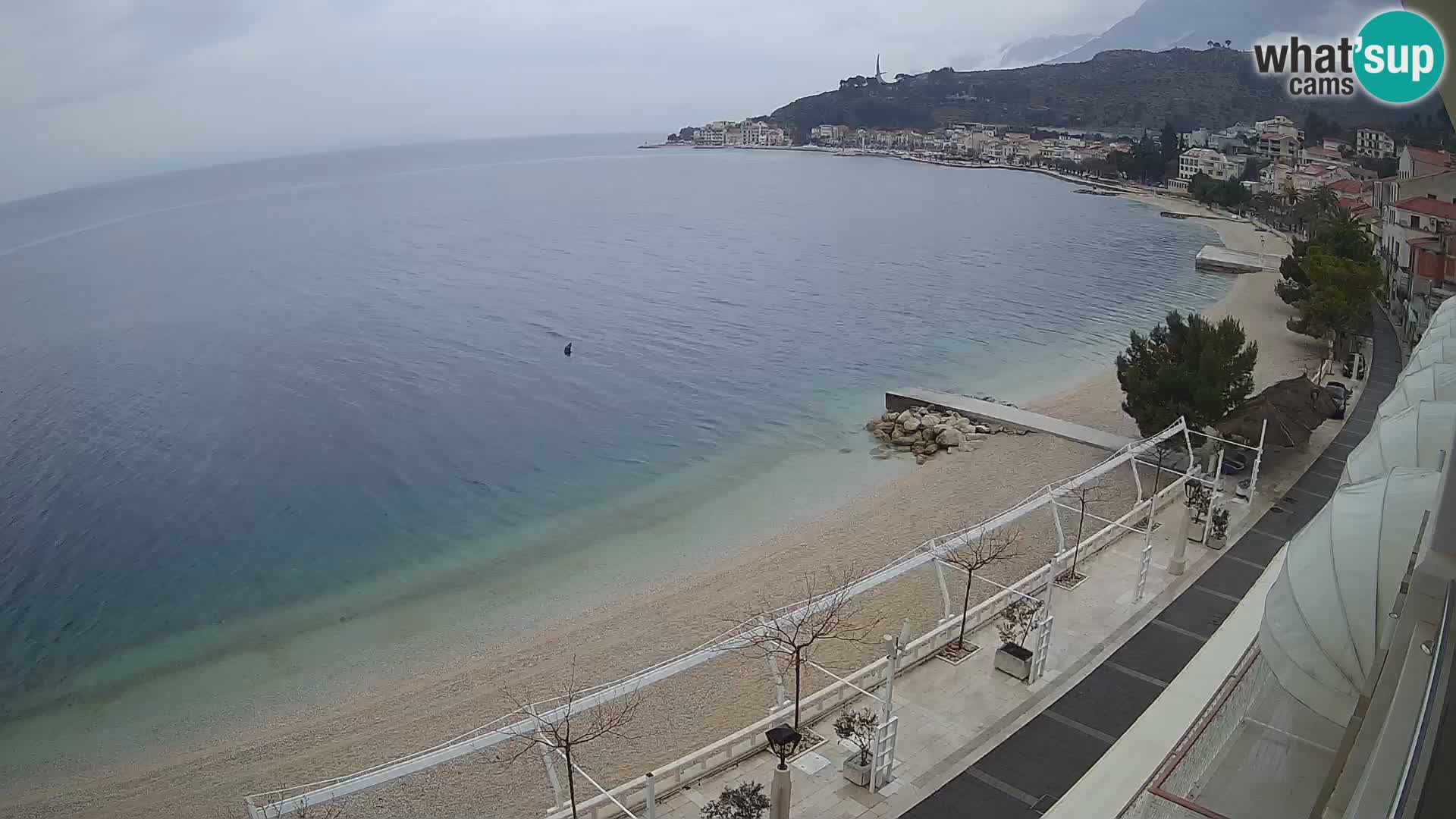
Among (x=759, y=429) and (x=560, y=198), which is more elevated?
(x=560, y=198)

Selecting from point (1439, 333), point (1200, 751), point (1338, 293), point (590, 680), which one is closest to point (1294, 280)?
point (1338, 293)

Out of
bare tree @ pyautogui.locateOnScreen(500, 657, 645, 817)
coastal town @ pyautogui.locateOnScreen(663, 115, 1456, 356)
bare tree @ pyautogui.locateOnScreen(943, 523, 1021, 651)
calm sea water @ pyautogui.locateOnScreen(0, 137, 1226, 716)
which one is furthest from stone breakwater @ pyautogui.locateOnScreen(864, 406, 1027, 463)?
coastal town @ pyautogui.locateOnScreen(663, 115, 1456, 356)

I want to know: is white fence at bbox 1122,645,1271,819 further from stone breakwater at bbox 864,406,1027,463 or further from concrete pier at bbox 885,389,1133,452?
stone breakwater at bbox 864,406,1027,463

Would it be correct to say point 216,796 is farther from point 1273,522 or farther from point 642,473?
point 1273,522

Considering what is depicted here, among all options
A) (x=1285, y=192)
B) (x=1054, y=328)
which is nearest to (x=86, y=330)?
(x=1054, y=328)

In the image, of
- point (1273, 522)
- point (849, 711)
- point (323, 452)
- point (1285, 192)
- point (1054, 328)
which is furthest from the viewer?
point (1285, 192)

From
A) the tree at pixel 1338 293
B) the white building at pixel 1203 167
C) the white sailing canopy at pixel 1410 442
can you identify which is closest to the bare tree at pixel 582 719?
→ the white sailing canopy at pixel 1410 442

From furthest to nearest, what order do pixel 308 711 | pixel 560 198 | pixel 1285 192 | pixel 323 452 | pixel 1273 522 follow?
pixel 560 198, pixel 1285 192, pixel 323 452, pixel 1273 522, pixel 308 711

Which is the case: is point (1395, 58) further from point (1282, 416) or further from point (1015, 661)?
point (1015, 661)
